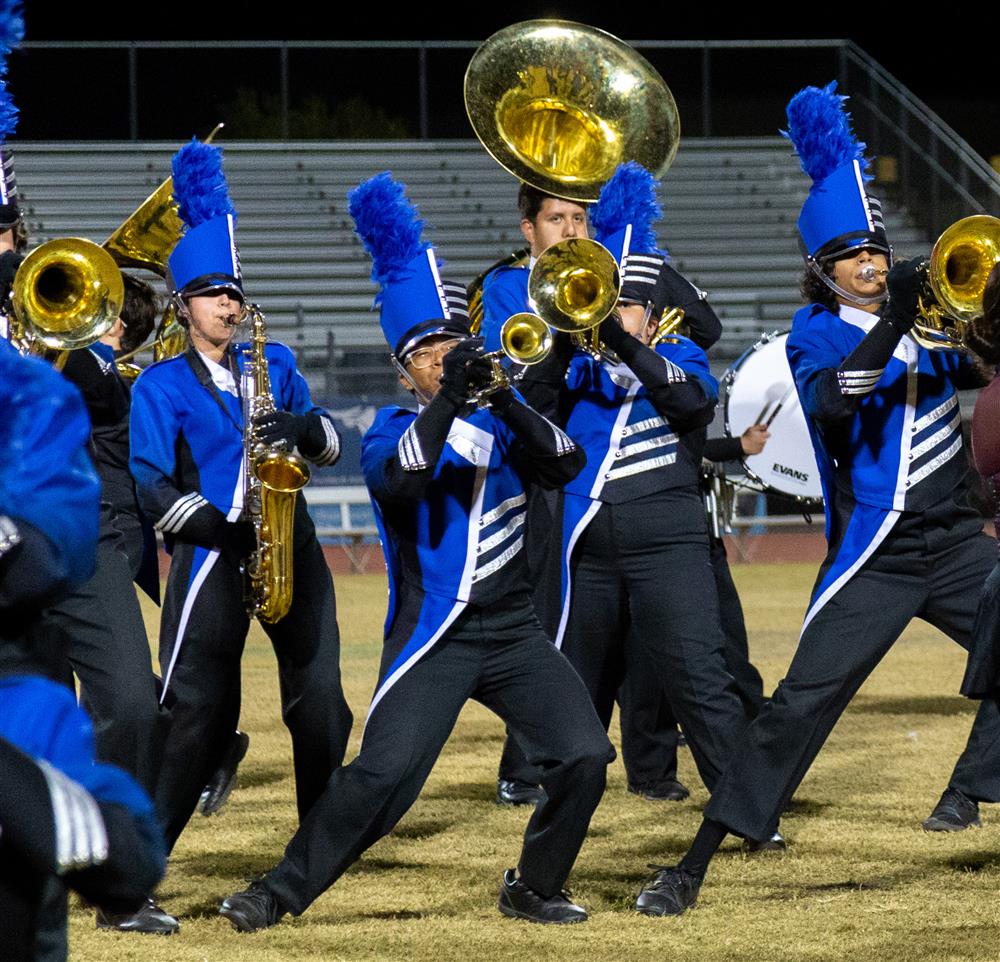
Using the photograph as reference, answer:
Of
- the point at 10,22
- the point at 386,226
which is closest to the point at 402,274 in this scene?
the point at 386,226

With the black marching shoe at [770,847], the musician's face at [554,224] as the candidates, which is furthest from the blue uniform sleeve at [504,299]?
the black marching shoe at [770,847]

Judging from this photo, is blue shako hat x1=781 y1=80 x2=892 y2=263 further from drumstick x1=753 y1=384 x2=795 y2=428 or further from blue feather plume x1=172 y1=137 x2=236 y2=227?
drumstick x1=753 y1=384 x2=795 y2=428

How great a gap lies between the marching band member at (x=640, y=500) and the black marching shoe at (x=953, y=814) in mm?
832

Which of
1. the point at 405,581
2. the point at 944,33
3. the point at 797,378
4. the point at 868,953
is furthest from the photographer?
the point at 944,33

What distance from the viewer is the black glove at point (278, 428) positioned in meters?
4.82

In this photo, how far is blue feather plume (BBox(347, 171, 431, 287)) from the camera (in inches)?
179

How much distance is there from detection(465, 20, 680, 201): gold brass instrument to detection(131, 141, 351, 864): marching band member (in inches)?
65.6

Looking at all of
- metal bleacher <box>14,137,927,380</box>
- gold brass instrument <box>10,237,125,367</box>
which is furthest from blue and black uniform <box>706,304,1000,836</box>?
metal bleacher <box>14,137,927,380</box>

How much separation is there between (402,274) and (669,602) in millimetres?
1227

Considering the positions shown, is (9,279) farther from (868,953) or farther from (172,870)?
(868,953)

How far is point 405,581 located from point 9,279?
3.89 ft

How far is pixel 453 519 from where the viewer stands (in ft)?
14.6

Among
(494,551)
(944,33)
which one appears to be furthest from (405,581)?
(944,33)

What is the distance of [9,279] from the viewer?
443 cm
